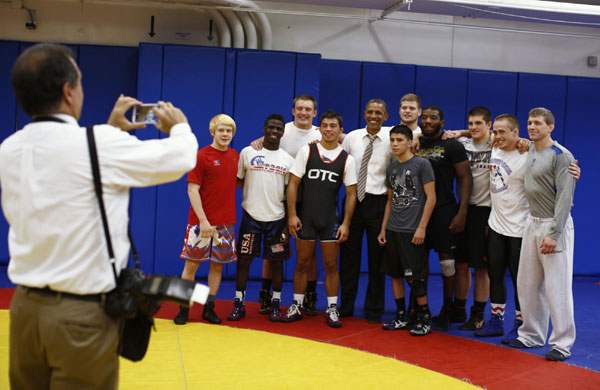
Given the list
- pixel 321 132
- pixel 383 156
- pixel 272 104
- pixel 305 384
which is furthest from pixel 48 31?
pixel 305 384

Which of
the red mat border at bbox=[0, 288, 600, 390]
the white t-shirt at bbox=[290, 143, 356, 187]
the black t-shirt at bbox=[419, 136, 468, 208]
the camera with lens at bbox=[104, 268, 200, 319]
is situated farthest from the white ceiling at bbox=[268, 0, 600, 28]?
the camera with lens at bbox=[104, 268, 200, 319]

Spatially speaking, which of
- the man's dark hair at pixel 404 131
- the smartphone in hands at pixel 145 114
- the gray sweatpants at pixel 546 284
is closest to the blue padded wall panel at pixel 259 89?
the man's dark hair at pixel 404 131

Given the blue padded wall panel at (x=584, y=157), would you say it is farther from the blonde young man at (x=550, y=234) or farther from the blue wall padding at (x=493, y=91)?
the blonde young man at (x=550, y=234)

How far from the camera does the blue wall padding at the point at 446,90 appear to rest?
763cm

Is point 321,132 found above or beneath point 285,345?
above

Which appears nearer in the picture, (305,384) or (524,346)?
(305,384)

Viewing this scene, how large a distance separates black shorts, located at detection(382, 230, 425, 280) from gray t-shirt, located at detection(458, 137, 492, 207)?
68cm

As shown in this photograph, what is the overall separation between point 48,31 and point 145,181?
6182mm

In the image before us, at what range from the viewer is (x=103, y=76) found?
7.12 m

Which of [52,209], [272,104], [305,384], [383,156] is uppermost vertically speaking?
[272,104]

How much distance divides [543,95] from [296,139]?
419 cm

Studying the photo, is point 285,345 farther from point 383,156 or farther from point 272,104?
point 272,104

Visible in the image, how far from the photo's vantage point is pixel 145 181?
1939 millimetres

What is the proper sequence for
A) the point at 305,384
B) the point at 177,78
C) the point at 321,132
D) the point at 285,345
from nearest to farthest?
the point at 305,384 < the point at 285,345 < the point at 321,132 < the point at 177,78
